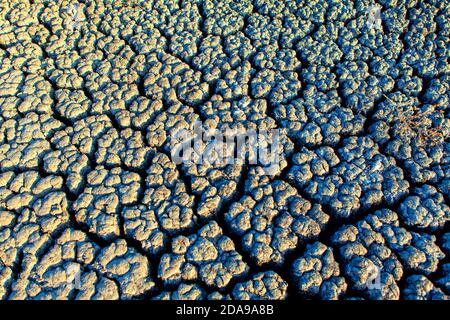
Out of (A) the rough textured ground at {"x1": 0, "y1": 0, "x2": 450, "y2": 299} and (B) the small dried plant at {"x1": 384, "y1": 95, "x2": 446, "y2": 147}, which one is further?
(B) the small dried plant at {"x1": 384, "y1": 95, "x2": 446, "y2": 147}

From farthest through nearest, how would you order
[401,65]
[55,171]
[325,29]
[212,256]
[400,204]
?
[325,29] → [401,65] → [55,171] → [400,204] → [212,256]

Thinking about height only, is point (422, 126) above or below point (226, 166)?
above

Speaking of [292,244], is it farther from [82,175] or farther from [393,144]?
[82,175]

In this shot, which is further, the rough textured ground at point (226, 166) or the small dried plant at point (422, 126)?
the small dried plant at point (422, 126)

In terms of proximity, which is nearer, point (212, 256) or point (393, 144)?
point (212, 256)

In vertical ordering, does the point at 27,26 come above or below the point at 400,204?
above

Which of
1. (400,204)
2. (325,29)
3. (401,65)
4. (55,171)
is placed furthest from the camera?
(325,29)

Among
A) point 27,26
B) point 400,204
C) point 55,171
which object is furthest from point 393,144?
point 27,26

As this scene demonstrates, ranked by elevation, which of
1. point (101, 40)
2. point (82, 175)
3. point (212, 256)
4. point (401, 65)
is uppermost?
point (101, 40)
